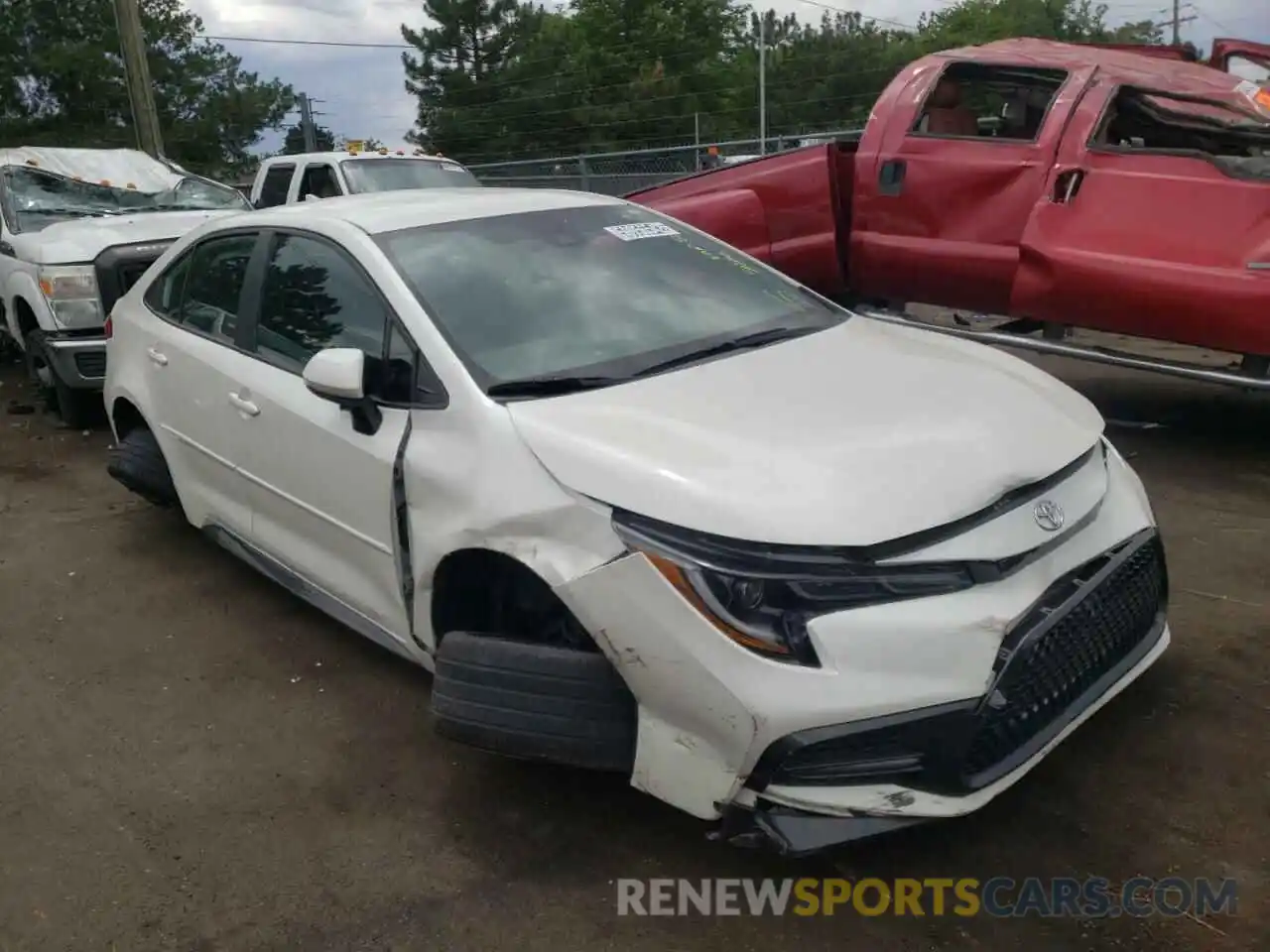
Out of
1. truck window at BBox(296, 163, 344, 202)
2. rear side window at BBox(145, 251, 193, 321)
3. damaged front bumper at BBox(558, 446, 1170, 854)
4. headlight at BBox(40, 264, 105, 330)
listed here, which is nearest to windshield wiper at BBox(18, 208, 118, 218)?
headlight at BBox(40, 264, 105, 330)

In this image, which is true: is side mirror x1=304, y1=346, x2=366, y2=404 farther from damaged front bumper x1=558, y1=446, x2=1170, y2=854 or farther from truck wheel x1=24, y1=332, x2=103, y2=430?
truck wheel x1=24, y1=332, x2=103, y2=430

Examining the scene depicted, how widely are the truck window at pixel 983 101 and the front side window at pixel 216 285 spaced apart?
396cm

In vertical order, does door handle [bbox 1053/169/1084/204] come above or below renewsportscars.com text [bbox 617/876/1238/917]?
above

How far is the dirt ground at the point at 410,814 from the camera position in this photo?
2621 mm

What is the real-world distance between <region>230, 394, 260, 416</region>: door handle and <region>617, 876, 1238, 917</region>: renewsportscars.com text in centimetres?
209

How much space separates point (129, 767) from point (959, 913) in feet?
8.10

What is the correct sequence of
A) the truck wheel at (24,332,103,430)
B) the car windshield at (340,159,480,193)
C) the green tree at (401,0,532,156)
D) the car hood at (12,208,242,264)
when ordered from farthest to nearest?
the green tree at (401,0,532,156) → the car windshield at (340,159,480,193) → the truck wheel at (24,332,103,430) → the car hood at (12,208,242,264)

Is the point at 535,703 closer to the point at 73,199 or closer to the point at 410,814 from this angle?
the point at 410,814

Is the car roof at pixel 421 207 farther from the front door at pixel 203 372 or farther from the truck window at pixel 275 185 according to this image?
the truck window at pixel 275 185

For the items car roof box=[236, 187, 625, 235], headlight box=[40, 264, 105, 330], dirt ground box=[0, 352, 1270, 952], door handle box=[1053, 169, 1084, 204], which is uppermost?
car roof box=[236, 187, 625, 235]

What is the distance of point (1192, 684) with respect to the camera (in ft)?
11.1

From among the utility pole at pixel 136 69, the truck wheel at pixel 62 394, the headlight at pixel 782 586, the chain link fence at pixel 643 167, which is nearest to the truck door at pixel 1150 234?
the headlight at pixel 782 586

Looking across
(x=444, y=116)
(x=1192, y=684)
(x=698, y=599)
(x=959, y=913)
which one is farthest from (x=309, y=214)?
(x=444, y=116)

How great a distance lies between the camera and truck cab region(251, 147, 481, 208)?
1007 centimetres
